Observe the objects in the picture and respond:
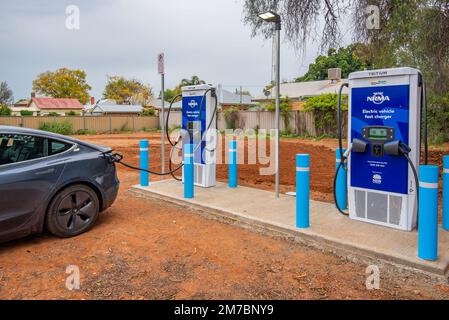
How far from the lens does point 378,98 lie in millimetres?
4840

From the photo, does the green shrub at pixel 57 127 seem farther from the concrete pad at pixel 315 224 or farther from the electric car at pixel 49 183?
the electric car at pixel 49 183

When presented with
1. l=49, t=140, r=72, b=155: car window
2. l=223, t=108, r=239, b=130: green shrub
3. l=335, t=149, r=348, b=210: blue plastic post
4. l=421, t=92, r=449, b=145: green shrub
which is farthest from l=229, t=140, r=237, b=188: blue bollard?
l=223, t=108, r=239, b=130: green shrub

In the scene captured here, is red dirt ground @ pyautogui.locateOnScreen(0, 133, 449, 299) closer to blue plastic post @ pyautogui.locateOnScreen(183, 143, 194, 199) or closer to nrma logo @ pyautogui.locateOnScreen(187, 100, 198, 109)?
blue plastic post @ pyautogui.locateOnScreen(183, 143, 194, 199)

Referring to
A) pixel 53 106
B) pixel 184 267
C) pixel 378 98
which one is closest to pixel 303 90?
pixel 378 98

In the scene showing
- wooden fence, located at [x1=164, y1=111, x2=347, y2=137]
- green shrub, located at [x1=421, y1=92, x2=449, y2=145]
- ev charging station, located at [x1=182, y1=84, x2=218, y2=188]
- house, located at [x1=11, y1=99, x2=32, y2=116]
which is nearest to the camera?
ev charging station, located at [x1=182, y1=84, x2=218, y2=188]

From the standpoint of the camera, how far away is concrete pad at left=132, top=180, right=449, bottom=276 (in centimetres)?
404

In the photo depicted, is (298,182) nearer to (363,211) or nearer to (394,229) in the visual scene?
(363,211)

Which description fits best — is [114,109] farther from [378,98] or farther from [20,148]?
[378,98]

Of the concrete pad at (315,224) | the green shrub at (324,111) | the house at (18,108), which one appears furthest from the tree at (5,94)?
the concrete pad at (315,224)

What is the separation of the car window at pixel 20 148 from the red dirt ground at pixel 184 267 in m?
1.07

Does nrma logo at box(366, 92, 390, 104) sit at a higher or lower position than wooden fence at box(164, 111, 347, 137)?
lower

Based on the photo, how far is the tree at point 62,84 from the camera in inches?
2650

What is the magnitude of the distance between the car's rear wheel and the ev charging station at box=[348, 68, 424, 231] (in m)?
3.55

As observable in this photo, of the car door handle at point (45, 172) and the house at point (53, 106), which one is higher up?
the house at point (53, 106)
